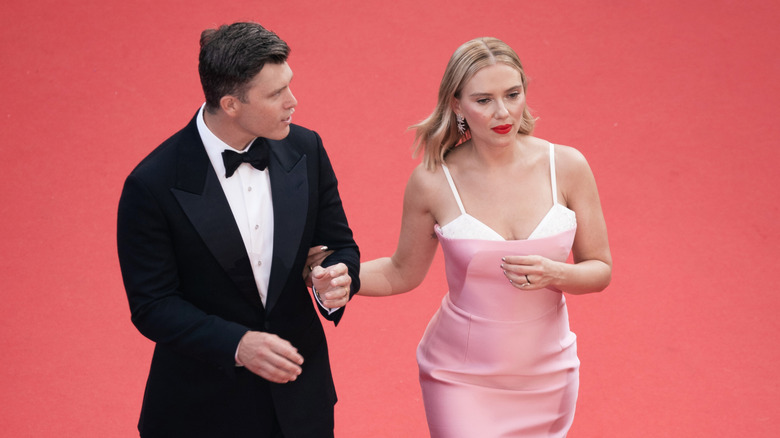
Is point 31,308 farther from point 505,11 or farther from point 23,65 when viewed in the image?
point 505,11

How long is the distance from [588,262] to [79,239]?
2.95 metres

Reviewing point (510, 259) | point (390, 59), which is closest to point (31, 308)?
point (390, 59)

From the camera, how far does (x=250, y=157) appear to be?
2.43 metres

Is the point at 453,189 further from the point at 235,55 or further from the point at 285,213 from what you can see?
A: the point at 235,55

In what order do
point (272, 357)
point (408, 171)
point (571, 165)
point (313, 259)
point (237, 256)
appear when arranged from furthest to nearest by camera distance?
point (408, 171) < point (571, 165) < point (313, 259) < point (237, 256) < point (272, 357)

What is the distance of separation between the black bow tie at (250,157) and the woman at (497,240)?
2.35 feet

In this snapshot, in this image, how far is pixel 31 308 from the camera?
4.65 meters

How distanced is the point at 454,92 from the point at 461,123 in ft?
0.42

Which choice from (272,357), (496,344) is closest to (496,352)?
(496,344)

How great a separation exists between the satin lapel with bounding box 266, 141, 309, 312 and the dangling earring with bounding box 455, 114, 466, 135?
2.23ft

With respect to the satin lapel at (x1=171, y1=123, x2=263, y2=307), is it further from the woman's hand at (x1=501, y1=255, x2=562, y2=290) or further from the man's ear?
the woman's hand at (x1=501, y1=255, x2=562, y2=290)

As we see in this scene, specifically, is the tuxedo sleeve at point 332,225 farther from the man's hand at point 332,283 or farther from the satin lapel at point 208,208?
the satin lapel at point 208,208

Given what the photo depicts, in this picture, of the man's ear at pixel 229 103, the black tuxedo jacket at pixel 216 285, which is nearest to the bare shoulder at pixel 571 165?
the black tuxedo jacket at pixel 216 285

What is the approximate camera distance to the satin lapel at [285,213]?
2445 mm
